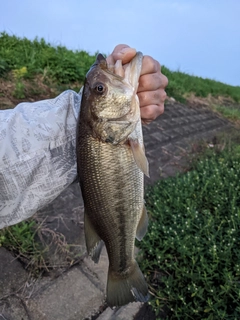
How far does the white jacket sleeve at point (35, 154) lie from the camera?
167 cm

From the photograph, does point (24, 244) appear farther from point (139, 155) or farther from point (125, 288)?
point (139, 155)

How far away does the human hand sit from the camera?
1562mm

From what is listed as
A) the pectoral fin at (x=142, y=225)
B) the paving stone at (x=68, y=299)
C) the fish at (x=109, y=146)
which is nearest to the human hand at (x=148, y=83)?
the fish at (x=109, y=146)

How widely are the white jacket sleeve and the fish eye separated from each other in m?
0.33

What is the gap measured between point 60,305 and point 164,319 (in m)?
0.74

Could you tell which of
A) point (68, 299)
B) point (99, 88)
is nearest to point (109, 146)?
point (99, 88)

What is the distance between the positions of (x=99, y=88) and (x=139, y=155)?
0.34 meters

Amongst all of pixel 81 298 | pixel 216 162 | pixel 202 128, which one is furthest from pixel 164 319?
pixel 202 128

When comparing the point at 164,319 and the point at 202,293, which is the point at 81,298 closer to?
the point at 164,319

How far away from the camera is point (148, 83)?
1587 millimetres

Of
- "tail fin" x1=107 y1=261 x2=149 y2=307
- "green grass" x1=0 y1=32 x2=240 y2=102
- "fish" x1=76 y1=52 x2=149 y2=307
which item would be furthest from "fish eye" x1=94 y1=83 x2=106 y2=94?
"green grass" x1=0 y1=32 x2=240 y2=102

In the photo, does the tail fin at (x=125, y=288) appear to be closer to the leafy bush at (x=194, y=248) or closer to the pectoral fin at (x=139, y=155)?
the pectoral fin at (x=139, y=155)

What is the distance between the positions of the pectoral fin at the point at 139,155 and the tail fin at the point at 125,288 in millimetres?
608

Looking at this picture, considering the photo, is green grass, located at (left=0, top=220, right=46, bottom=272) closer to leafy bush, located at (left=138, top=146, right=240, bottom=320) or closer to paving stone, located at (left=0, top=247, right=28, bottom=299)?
paving stone, located at (left=0, top=247, right=28, bottom=299)
